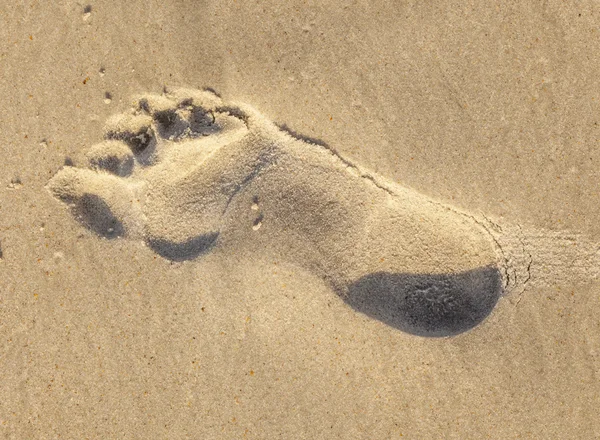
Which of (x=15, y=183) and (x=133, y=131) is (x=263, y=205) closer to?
(x=133, y=131)

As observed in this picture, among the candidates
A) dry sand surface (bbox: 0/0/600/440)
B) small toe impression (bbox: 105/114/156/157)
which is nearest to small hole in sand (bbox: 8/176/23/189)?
dry sand surface (bbox: 0/0/600/440)

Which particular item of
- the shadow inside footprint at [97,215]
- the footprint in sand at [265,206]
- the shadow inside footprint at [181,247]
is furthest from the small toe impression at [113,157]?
→ the shadow inside footprint at [181,247]

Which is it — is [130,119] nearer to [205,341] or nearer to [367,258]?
[205,341]

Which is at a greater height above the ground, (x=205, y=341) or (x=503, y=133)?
(x=503, y=133)

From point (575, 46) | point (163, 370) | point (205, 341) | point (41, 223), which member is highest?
point (575, 46)

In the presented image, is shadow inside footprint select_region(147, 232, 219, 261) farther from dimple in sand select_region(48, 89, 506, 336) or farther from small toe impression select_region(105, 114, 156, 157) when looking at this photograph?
small toe impression select_region(105, 114, 156, 157)

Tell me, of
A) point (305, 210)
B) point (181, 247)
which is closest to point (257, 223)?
point (305, 210)

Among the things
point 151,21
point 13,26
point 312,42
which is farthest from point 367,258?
point 13,26
